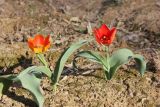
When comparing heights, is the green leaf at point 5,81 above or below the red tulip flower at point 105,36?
below

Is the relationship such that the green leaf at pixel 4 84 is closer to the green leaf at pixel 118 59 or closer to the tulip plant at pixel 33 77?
the tulip plant at pixel 33 77

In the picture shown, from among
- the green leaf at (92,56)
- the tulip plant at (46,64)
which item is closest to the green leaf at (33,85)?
the tulip plant at (46,64)

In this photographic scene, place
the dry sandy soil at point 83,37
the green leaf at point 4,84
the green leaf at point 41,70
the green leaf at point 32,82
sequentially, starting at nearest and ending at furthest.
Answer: the green leaf at point 32,82 < the green leaf at point 41,70 < the green leaf at point 4,84 < the dry sandy soil at point 83,37

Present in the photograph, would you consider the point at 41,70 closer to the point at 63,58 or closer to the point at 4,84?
the point at 63,58

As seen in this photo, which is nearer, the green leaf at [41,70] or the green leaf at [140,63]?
the green leaf at [41,70]

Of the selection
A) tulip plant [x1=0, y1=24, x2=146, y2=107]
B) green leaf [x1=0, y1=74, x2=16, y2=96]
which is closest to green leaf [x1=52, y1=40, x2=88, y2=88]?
tulip plant [x1=0, y1=24, x2=146, y2=107]

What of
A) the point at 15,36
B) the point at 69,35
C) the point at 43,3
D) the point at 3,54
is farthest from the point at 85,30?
the point at 43,3

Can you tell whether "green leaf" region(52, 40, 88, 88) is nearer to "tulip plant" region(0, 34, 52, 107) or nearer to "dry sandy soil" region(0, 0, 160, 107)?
"tulip plant" region(0, 34, 52, 107)
